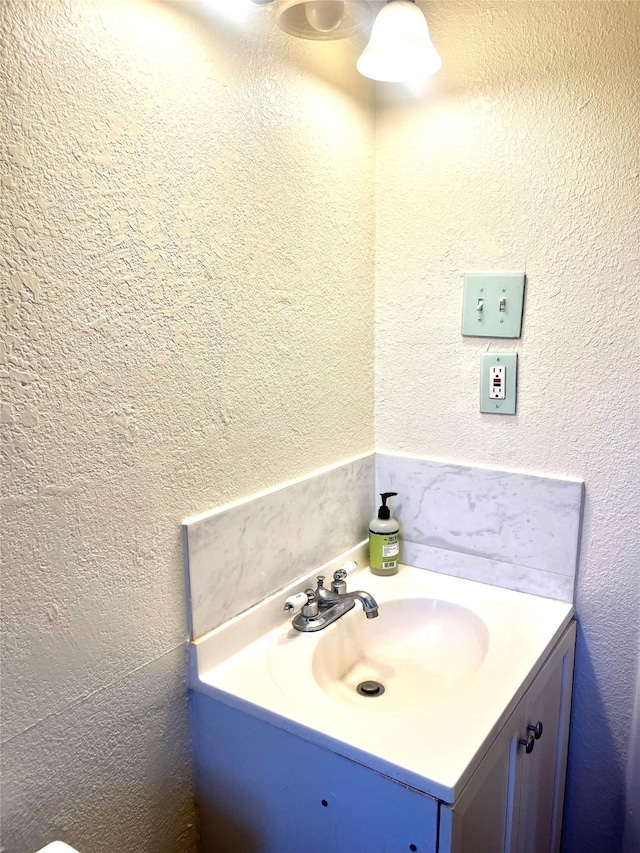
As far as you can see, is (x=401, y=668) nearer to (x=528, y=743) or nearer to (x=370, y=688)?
(x=370, y=688)

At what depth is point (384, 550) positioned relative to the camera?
1418 millimetres

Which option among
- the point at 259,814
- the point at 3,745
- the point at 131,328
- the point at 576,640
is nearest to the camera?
the point at 3,745

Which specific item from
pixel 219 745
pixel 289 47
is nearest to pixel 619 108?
pixel 289 47

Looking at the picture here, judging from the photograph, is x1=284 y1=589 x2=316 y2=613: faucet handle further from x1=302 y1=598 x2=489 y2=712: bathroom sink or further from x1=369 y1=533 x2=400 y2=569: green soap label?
x1=369 y1=533 x2=400 y2=569: green soap label

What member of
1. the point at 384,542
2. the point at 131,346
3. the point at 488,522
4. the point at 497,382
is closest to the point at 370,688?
the point at 384,542

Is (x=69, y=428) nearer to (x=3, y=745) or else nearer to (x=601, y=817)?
(x=3, y=745)

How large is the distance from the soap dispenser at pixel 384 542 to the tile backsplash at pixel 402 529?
0.05 meters

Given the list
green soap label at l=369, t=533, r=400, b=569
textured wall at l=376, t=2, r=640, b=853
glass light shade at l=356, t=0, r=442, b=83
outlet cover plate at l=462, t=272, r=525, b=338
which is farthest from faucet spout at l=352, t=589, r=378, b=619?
glass light shade at l=356, t=0, r=442, b=83

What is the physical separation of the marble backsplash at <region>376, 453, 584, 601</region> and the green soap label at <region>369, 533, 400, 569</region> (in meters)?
0.07

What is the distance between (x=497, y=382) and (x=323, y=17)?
0.75 meters

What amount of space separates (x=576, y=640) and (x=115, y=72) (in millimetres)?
1325

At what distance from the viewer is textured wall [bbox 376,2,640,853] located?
1148 mm

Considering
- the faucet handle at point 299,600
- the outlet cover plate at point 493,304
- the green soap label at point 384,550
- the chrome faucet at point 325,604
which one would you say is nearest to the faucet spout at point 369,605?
the chrome faucet at point 325,604

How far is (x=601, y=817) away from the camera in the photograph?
133 centimetres
